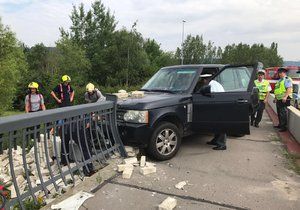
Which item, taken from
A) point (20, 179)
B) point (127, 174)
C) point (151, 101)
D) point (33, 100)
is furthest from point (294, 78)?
point (20, 179)

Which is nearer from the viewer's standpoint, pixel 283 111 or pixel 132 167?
pixel 132 167

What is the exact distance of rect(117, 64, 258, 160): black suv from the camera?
5.81 m

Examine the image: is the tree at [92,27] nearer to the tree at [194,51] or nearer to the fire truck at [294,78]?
the tree at [194,51]

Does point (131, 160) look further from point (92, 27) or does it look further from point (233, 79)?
point (92, 27)

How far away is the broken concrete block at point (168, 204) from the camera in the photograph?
13.2ft

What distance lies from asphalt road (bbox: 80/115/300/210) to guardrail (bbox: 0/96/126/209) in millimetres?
652

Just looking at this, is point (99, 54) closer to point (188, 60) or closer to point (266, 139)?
point (188, 60)

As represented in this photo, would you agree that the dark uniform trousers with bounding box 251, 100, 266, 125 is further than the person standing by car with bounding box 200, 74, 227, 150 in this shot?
Yes

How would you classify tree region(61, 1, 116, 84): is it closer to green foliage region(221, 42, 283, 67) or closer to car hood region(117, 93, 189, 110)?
green foliage region(221, 42, 283, 67)

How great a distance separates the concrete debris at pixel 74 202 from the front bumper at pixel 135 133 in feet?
5.04

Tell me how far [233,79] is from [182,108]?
1.79m

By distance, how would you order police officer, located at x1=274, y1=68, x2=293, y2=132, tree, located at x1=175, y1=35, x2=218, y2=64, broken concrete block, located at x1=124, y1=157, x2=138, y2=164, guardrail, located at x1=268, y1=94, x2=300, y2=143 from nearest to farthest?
1. broken concrete block, located at x1=124, y1=157, x2=138, y2=164
2. guardrail, located at x1=268, y1=94, x2=300, y2=143
3. police officer, located at x1=274, y1=68, x2=293, y2=132
4. tree, located at x1=175, y1=35, x2=218, y2=64

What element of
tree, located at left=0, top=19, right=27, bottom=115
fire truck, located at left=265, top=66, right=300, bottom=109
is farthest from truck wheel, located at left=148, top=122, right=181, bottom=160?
tree, located at left=0, top=19, right=27, bottom=115

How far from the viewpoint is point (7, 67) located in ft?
119
